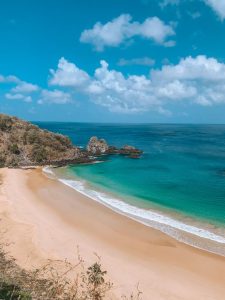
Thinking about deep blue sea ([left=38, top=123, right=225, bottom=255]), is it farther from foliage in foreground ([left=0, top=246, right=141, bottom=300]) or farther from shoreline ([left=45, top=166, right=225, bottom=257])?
foliage in foreground ([left=0, top=246, right=141, bottom=300])

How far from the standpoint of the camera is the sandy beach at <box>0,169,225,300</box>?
62.0ft

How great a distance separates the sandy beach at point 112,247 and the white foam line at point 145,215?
1.26m

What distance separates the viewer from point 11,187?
134ft

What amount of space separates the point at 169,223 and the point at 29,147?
139 feet

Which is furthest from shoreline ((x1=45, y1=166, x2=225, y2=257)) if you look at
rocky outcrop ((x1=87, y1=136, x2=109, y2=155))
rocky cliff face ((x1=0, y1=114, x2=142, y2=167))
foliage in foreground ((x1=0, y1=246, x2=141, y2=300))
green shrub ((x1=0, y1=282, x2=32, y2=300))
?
rocky outcrop ((x1=87, y1=136, x2=109, y2=155))

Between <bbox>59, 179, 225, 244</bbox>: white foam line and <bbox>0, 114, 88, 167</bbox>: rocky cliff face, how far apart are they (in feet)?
70.5

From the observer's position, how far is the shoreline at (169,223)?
25475mm

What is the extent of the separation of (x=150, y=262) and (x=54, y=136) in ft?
181

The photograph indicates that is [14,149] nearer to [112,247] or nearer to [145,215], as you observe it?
[145,215]

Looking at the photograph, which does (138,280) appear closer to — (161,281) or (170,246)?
(161,281)

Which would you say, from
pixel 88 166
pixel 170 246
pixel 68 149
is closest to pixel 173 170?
pixel 88 166

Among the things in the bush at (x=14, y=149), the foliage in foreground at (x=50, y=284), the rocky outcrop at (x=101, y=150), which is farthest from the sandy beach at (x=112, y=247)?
the rocky outcrop at (x=101, y=150)

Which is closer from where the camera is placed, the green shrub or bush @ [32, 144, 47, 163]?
the green shrub

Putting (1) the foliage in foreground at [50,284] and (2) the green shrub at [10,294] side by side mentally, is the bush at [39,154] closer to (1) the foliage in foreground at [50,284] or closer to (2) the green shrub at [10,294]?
(1) the foliage in foreground at [50,284]
